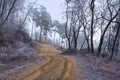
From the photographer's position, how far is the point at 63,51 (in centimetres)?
→ 4825

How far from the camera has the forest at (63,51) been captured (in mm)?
14781

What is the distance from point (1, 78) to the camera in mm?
11828

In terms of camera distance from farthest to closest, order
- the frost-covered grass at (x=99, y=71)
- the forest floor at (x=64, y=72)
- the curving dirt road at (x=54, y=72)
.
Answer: the frost-covered grass at (x=99, y=71) → the forest floor at (x=64, y=72) → the curving dirt road at (x=54, y=72)

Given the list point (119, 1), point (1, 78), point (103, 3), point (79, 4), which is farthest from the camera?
point (79, 4)

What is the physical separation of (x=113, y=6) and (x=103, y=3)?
17.7 ft

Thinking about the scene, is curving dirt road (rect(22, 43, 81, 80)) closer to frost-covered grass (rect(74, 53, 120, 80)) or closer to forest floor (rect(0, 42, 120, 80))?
forest floor (rect(0, 42, 120, 80))

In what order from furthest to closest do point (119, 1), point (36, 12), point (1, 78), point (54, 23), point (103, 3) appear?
point (54, 23) < point (36, 12) < point (103, 3) < point (119, 1) < point (1, 78)

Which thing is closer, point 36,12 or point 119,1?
point 119,1

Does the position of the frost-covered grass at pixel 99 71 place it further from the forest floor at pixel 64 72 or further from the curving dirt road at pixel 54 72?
the curving dirt road at pixel 54 72

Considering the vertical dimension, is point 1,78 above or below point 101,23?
below

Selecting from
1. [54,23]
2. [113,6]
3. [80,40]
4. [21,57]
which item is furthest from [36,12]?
[21,57]

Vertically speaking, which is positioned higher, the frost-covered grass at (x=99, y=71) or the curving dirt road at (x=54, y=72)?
the curving dirt road at (x=54, y=72)

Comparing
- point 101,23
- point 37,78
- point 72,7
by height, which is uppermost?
point 72,7

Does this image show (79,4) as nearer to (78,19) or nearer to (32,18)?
(78,19)
